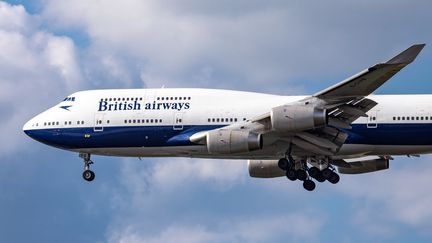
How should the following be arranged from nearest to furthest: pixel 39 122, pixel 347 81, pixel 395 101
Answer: pixel 347 81 < pixel 395 101 < pixel 39 122

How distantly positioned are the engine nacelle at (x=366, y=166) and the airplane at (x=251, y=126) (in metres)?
0.07

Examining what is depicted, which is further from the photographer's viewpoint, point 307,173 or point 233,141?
point 307,173

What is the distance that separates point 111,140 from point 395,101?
46.1ft

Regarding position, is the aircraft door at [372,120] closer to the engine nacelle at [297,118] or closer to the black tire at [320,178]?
the black tire at [320,178]

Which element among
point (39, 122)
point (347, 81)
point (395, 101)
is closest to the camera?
point (347, 81)

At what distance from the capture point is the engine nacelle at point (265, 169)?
74.1 metres

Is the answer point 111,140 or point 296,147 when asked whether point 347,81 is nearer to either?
point 296,147

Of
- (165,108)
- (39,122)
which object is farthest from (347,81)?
(39,122)

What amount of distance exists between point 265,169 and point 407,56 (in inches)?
618

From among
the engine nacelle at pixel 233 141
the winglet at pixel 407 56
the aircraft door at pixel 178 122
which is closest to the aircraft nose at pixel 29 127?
the aircraft door at pixel 178 122

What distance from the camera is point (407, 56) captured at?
60.4 m

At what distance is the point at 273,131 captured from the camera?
6594 centimetres

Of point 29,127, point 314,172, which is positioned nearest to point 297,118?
point 314,172

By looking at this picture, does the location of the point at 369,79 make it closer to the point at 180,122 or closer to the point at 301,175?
the point at 301,175
